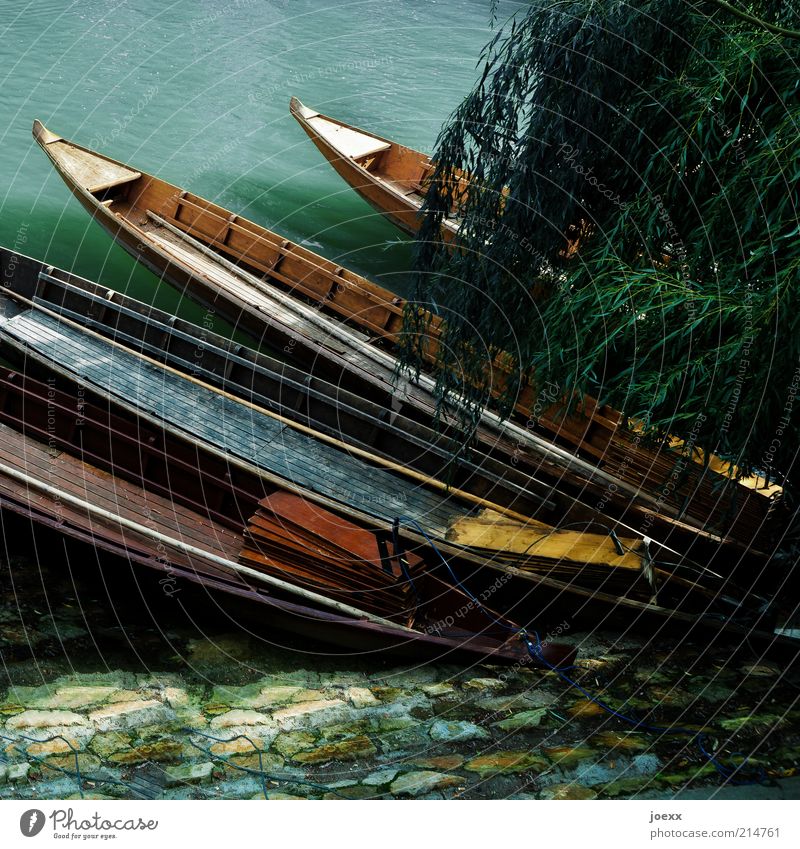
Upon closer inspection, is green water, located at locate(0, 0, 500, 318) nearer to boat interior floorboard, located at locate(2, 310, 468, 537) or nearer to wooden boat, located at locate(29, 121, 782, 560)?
wooden boat, located at locate(29, 121, 782, 560)

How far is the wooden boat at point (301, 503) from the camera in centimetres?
977

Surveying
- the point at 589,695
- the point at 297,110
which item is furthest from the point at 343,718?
the point at 297,110

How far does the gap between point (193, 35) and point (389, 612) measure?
70.7ft

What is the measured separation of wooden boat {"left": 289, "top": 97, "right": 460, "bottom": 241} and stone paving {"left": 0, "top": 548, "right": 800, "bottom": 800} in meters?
10.5

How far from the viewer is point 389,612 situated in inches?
382

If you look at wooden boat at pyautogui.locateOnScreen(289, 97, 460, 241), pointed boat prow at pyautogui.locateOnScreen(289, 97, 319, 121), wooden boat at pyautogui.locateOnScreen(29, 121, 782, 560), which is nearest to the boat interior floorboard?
wooden boat at pyautogui.locateOnScreen(29, 121, 782, 560)

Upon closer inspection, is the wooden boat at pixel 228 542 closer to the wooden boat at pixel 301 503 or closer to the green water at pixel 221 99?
the wooden boat at pixel 301 503

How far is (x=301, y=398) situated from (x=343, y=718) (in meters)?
4.97

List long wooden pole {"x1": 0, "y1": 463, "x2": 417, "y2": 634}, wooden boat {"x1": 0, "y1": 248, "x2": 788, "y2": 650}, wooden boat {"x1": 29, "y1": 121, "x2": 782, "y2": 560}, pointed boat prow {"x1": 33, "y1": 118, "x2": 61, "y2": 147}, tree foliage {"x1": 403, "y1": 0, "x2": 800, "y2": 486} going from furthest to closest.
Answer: pointed boat prow {"x1": 33, "y1": 118, "x2": 61, "y2": 147} → wooden boat {"x1": 29, "y1": 121, "x2": 782, "y2": 560} → wooden boat {"x1": 0, "y1": 248, "x2": 788, "y2": 650} → long wooden pole {"x1": 0, "y1": 463, "x2": 417, "y2": 634} → tree foliage {"x1": 403, "y1": 0, "x2": 800, "y2": 486}

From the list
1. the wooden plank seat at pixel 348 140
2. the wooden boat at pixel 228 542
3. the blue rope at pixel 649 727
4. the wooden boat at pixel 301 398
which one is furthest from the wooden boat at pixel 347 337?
the wooden plank seat at pixel 348 140

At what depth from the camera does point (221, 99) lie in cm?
2388

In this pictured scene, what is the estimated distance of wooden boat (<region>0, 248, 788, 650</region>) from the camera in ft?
32.1

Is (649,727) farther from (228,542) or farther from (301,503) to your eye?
(228,542)

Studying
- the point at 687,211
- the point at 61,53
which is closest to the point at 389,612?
the point at 687,211
